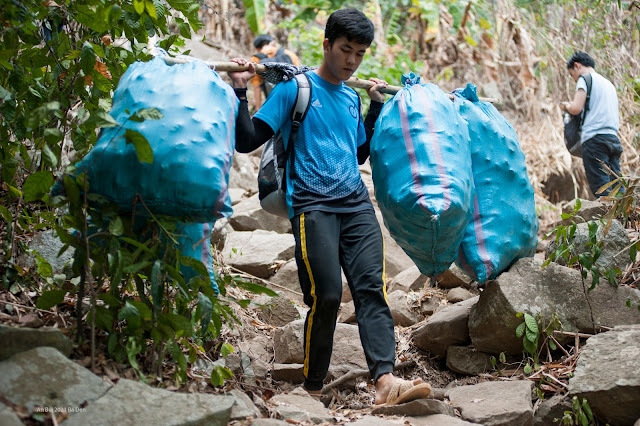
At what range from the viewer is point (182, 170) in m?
2.35

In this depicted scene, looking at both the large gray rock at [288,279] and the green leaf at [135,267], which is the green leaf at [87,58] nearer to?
the green leaf at [135,267]

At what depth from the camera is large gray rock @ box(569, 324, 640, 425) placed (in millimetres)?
2818

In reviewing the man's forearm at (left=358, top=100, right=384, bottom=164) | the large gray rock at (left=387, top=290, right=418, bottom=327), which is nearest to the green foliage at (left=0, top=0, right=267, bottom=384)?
the man's forearm at (left=358, top=100, right=384, bottom=164)

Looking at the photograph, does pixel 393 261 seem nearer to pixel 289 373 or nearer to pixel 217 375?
pixel 289 373

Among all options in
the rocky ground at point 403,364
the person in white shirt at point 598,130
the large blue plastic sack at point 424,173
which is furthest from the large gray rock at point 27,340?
the person in white shirt at point 598,130

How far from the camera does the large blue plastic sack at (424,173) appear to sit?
9.89 feet

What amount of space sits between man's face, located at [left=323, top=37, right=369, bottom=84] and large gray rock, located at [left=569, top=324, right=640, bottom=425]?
175cm

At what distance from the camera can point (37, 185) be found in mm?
2355

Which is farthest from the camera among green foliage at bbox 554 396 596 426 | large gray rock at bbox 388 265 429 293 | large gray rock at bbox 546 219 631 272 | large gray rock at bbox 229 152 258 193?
large gray rock at bbox 229 152 258 193

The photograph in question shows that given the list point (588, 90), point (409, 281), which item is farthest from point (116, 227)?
point (588, 90)

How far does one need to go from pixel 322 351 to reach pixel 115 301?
1069mm

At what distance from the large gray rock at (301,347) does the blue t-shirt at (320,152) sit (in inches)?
32.4

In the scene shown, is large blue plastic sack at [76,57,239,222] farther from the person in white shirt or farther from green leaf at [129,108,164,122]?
the person in white shirt

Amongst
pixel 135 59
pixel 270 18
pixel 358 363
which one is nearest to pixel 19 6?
pixel 135 59
